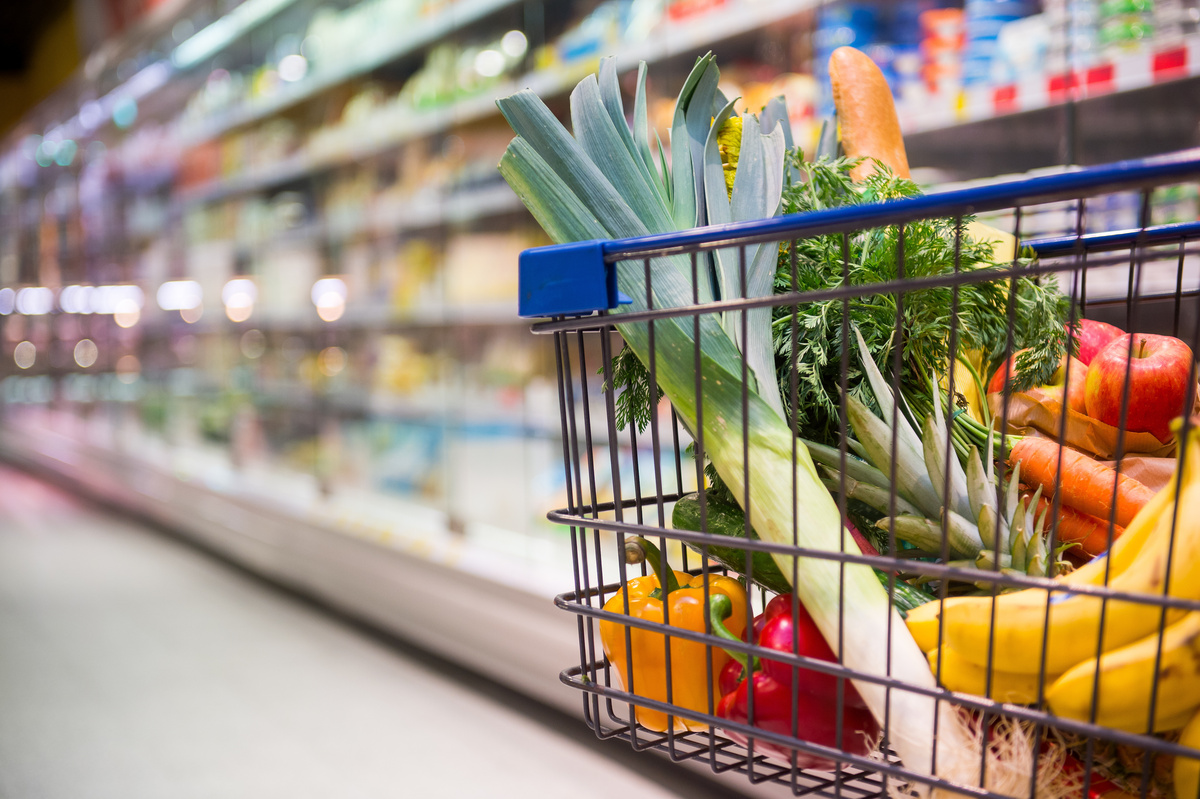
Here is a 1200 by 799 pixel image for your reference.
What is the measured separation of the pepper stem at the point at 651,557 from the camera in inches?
29.2

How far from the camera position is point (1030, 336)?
739 millimetres

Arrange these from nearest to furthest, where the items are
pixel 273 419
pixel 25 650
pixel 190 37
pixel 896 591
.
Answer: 1. pixel 896 591
2. pixel 25 650
3. pixel 273 419
4. pixel 190 37

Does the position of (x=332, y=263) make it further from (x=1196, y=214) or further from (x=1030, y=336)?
(x=1030, y=336)

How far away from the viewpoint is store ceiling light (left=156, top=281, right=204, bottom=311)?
5.01 metres

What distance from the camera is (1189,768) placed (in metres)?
0.52

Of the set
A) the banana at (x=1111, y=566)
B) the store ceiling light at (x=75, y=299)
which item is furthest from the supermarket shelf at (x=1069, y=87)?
the store ceiling light at (x=75, y=299)

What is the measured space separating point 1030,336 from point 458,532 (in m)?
2.24

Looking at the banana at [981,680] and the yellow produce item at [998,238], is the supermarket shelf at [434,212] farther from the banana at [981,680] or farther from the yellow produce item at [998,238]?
the banana at [981,680]

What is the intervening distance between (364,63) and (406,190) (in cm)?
50

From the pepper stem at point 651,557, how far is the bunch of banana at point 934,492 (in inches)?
5.8

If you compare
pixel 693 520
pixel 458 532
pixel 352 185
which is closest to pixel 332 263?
pixel 352 185

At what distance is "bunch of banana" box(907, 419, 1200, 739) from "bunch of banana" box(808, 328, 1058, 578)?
0.04m

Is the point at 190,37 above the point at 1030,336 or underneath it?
above

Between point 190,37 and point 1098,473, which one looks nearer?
point 1098,473
